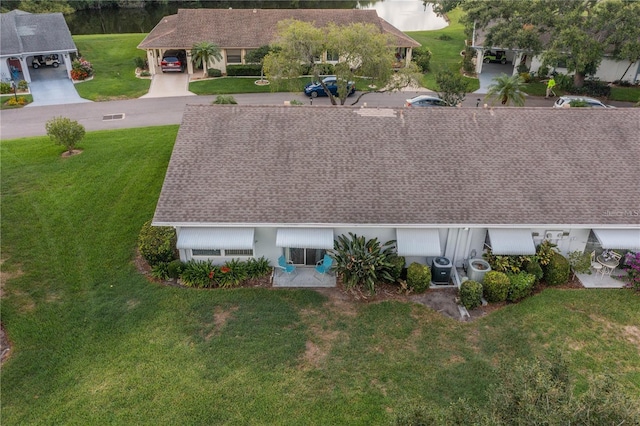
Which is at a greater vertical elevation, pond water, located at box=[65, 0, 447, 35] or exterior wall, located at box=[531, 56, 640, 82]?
pond water, located at box=[65, 0, 447, 35]

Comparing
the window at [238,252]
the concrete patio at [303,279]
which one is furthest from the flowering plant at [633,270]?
the window at [238,252]

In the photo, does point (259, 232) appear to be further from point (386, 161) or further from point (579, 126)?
point (579, 126)

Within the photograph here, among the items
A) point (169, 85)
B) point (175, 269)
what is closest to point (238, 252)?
point (175, 269)

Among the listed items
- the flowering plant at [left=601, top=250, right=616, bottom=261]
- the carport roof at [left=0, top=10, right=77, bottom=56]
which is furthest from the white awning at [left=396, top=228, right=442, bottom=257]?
the carport roof at [left=0, top=10, right=77, bottom=56]

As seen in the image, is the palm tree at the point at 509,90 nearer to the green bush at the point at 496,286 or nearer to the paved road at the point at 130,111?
the paved road at the point at 130,111

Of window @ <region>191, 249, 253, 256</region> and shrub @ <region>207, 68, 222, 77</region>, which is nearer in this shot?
window @ <region>191, 249, 253, 256</region>

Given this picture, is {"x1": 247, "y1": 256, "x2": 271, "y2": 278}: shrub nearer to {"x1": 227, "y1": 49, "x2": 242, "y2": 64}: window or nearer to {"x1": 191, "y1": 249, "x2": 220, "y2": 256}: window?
{"x1": 191, "y1": 249, "x2": 220, "y2": 256}: window

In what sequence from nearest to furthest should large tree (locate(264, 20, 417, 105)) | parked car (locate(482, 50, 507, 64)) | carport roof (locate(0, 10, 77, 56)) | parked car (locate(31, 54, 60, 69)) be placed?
large tree (locate(264, 20, 417, 105)) → carport roof (locate(0, 10, 77, 56)) → parked car (locate(31, 54, 60, 69)) → parked car (locate(482, 50, 507, 64))
